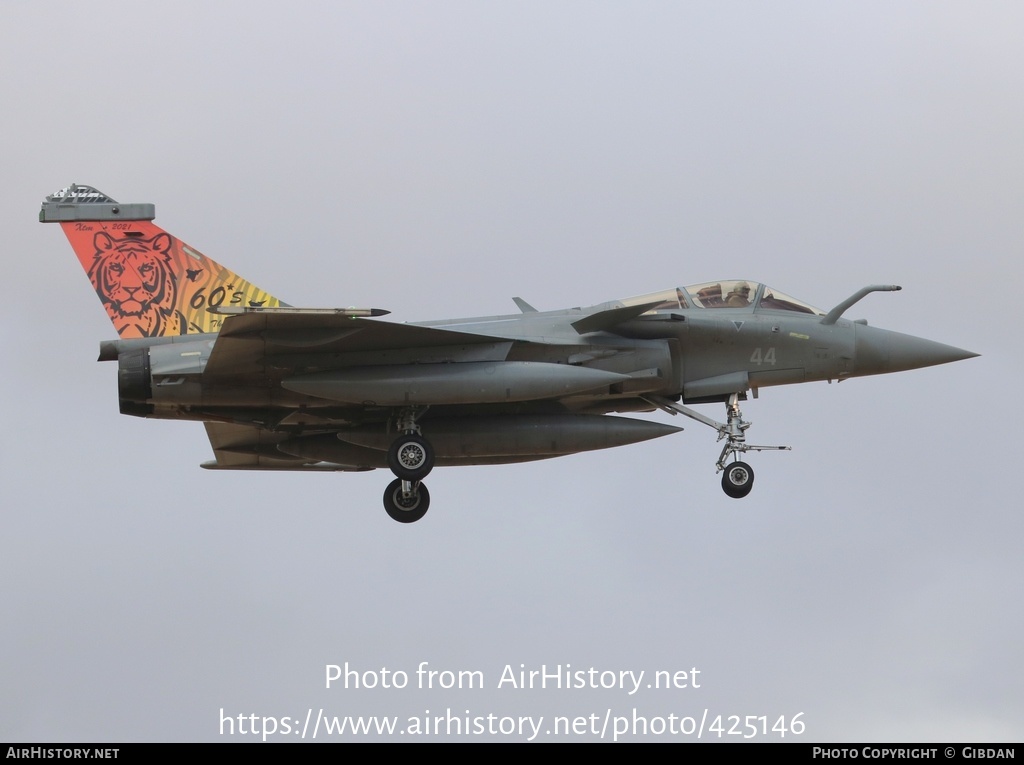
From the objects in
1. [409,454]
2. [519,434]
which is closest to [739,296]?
[519,434]

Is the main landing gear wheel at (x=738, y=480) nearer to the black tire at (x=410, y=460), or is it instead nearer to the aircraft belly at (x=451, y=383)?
the aircraft belly at (x=451, y=383)

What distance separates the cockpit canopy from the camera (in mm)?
25219

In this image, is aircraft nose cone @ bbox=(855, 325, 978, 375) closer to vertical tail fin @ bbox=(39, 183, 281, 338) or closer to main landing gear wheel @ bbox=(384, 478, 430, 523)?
main landing gear wheel @ bbox=(384, 478, 430, 523)

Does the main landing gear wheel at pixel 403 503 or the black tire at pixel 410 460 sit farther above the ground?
the black tire at pixel 410 460

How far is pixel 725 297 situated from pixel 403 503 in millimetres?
5365

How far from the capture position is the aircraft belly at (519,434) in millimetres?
25062

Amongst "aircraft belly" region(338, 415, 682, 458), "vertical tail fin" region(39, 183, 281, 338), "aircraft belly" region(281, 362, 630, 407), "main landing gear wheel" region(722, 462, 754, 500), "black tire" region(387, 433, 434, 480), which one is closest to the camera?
"aircraft belly" region(281, 362, 630, 407)

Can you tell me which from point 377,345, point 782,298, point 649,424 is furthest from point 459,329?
point 782,298

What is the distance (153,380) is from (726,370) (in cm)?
777

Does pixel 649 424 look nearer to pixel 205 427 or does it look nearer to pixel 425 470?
pixel 425 470

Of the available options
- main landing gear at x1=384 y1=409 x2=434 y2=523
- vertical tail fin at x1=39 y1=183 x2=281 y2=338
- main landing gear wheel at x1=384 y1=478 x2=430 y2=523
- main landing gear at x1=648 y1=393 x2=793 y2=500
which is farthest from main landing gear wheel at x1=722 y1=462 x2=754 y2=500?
vertical tail fin at x1=39 y1=183 x2=281 y2=338

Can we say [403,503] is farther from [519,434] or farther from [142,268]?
[142,268]

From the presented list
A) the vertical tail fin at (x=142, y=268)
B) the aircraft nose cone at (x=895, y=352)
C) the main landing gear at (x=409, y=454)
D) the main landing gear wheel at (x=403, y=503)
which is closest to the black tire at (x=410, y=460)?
the main landing gear at (x=409, y=454)

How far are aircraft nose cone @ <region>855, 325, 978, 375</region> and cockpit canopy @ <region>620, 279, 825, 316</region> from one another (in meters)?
1.00
